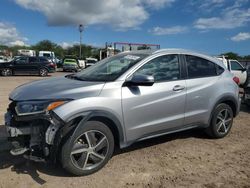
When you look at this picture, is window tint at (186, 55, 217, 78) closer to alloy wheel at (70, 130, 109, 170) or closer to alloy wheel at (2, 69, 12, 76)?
alloy wheel at (70, 130, 109, 170)

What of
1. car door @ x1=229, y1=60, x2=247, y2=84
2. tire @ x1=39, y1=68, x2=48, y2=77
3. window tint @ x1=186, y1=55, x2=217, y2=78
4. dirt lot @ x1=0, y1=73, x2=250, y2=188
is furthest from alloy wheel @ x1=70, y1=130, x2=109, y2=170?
tire @ x1=39, y1=68, x2=48, y2=77

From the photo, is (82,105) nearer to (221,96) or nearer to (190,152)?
(190,152)

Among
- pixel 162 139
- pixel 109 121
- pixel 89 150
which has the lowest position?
pixel 162 139

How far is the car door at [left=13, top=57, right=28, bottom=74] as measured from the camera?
24484 millimetres

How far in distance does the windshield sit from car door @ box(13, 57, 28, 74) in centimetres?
2066

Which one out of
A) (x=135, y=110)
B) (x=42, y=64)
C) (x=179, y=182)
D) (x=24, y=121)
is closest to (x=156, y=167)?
(x=179, y=182)

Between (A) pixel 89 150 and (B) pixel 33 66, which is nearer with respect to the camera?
(A) pixel 89 150

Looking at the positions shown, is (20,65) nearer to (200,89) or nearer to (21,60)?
(21,60)

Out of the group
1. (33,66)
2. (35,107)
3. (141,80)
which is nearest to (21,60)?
(33,66)

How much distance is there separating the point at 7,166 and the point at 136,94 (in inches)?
84.6

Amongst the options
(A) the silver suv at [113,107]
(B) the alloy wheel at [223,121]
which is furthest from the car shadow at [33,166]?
(B) the alloy wheel at [223,121]

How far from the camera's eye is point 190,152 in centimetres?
514

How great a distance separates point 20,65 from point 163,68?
21.6 m

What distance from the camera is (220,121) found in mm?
5887
